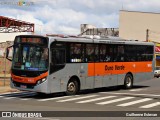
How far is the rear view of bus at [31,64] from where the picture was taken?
19.4m

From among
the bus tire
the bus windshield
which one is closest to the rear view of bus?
the bus windshield

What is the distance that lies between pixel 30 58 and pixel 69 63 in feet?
7.06

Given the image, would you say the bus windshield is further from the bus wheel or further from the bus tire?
the bus wheel

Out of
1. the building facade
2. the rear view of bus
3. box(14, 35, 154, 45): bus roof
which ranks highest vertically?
the building facade

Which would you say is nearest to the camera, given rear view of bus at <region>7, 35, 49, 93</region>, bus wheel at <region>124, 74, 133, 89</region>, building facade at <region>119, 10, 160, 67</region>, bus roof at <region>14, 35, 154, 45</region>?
rear view of bus at <region>7, 35, 49, 93</region>

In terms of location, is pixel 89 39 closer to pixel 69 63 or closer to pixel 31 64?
pixel 69 63

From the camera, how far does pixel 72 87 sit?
69.7 feet

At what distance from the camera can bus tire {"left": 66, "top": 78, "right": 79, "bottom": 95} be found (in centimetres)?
2105

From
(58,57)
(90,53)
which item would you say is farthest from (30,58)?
(90,53)

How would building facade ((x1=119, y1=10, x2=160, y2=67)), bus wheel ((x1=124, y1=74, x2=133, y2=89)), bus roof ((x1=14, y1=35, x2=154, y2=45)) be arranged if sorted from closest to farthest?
bus roof ((x1=14, y1=35, x2=154, y2=45)), bus wheel ((x1=124, y1=74, x2=133, y2=89)), building facade ((x1=119, y1=10, x2=160, y2=67))

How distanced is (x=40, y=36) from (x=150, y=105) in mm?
6250

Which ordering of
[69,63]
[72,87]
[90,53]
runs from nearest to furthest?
[69,63]
[72,87]
[90,53]

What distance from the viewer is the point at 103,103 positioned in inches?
693

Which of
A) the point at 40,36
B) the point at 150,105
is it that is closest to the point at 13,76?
the point at 40,36
